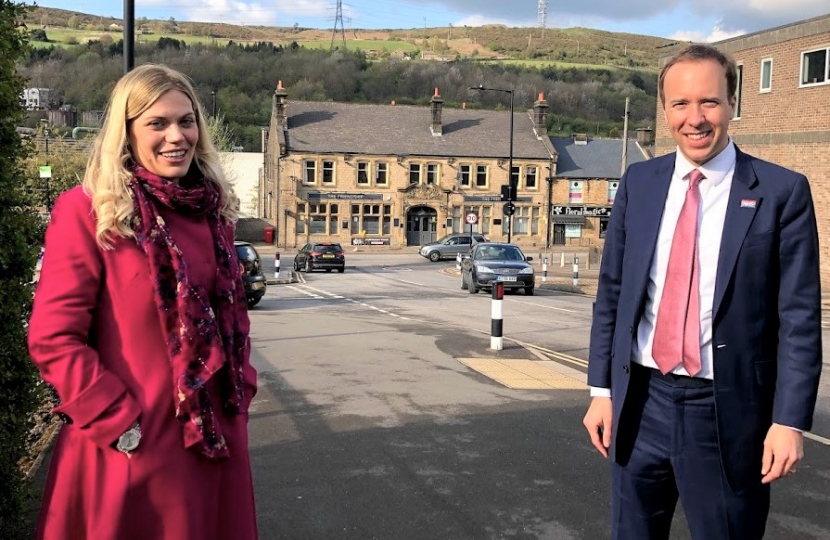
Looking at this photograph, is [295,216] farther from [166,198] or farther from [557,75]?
[557,75]

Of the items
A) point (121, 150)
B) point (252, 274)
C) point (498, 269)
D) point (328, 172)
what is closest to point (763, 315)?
point (121, 150)

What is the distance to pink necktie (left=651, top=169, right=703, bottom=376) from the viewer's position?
2.79 m

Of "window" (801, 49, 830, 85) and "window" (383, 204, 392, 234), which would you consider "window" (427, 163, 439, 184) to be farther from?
"window" (801, 49, 830, 85)

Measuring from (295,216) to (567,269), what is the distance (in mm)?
24854

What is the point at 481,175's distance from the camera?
5850 centimetres

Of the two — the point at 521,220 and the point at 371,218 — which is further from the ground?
the point at 521,220

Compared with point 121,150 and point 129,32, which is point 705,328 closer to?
point 121,150

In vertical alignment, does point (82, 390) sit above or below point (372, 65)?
below

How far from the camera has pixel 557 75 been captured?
442 ft

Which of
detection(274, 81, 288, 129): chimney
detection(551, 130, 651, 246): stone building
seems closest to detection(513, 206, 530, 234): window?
detection(551, 130, 651, 246): stone building

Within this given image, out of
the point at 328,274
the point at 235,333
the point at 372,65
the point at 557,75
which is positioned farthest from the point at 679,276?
the point at 557,75

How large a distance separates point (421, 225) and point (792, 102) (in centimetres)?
3520

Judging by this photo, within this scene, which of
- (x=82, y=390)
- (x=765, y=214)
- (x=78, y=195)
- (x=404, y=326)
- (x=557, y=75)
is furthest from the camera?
(x=557, y=75)

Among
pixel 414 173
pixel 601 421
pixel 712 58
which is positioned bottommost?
pixel 601 421
